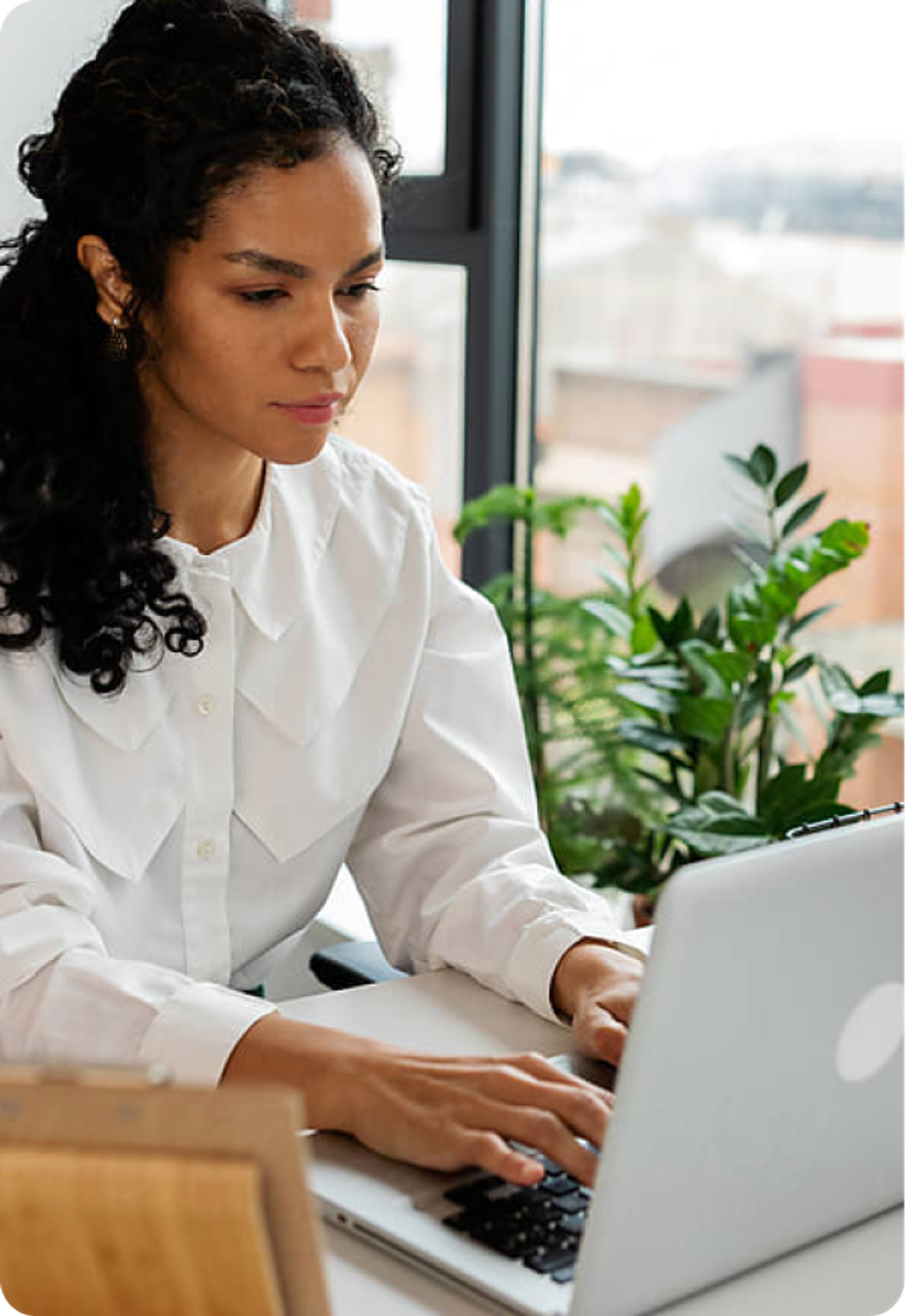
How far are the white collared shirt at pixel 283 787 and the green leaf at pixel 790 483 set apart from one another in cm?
58

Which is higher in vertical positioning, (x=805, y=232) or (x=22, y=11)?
(x=22, y=11)

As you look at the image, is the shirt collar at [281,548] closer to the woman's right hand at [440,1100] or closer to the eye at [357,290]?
the eye at [357,290]

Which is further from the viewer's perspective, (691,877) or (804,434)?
(804,434)

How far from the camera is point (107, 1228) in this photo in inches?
30.4

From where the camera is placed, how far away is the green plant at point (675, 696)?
2162 mm

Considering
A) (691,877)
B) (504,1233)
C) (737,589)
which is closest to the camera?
(691,877)

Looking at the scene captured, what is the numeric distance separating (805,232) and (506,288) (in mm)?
576

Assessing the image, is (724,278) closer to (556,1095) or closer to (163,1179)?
(556,1095)

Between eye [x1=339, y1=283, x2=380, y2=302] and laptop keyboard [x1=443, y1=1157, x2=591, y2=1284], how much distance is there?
0.77 metres

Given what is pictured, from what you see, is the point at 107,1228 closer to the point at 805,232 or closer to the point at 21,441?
the point at 21,441

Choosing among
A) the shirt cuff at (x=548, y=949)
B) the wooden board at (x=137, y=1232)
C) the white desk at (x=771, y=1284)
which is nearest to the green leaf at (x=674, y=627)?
the shirt cuff at (x=548, y=949)

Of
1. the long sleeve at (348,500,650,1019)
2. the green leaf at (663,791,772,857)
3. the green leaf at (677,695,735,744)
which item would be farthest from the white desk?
the green leaf at (677,695,735,744)

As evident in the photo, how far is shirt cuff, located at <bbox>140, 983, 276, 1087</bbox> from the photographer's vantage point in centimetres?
131

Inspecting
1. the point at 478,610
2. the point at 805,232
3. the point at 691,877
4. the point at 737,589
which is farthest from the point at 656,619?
the point at 691,877
